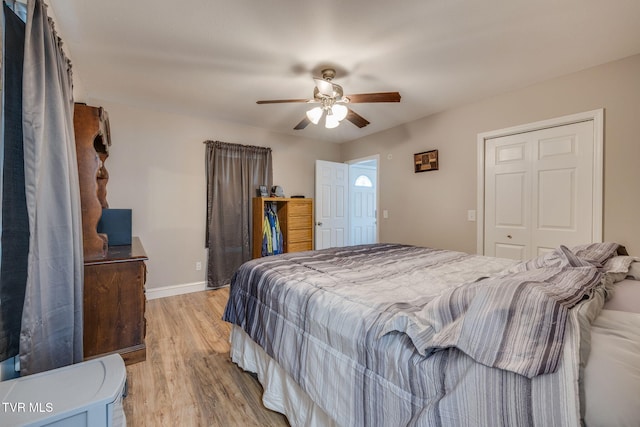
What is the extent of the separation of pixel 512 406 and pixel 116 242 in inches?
121

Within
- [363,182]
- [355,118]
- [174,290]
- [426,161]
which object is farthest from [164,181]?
[426,161]

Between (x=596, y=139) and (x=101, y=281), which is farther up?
(x=596, y=139)

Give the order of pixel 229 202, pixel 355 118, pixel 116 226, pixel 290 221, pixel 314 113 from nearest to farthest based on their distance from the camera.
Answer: pixel 314 113, pixel 116 226, pixel 355 118, pixel 229 202, pixel 290 221

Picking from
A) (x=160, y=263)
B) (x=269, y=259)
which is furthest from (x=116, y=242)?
(x=269, y=259)

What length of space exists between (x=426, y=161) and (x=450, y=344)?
328 centimetres

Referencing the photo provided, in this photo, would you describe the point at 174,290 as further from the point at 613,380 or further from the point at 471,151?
the point at 471,151

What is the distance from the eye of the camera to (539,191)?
9.00 feet

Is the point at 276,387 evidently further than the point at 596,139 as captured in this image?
No

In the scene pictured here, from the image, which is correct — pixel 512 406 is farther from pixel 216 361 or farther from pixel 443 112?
pixel 443 112

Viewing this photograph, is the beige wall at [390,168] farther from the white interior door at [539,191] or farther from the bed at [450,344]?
the bed at [450,344]

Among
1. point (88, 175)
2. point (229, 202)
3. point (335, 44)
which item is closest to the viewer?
point (88, 175)

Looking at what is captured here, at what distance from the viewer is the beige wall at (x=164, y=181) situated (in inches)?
129

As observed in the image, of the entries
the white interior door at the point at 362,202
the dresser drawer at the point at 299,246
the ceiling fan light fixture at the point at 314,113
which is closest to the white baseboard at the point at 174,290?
the dresser drawer at the point at 299,246

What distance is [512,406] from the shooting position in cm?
63
